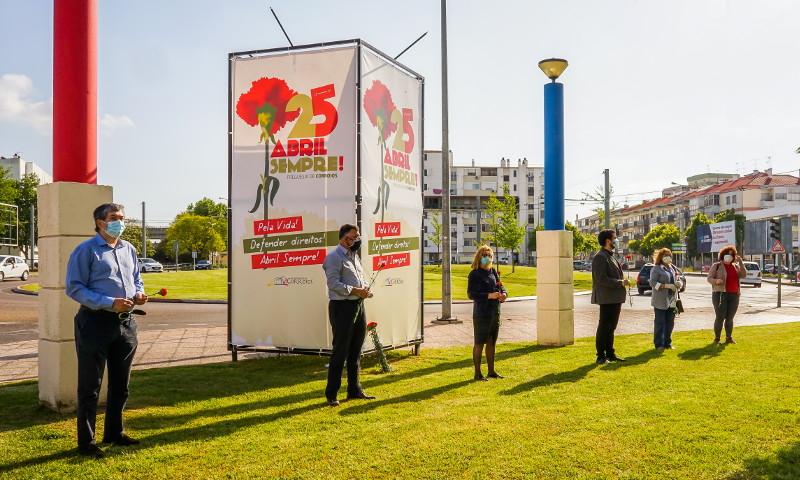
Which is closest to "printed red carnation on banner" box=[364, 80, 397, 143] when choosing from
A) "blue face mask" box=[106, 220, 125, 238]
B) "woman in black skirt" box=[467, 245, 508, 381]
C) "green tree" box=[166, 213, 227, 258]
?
"woman in black skirt" box=[467, 245, 508, 381]

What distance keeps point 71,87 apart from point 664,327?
9858 millimetres

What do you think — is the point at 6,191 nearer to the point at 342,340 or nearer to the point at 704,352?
the point at 342,340

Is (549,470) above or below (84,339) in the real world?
below

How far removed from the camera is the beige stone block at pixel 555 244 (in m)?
12.6

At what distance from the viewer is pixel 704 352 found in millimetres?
11031

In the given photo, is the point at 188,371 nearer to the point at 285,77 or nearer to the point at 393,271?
the point at 393,271

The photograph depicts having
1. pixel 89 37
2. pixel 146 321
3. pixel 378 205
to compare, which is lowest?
pixel 146 321

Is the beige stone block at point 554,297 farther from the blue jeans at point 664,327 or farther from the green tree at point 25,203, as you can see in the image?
the green tree at point 25,203

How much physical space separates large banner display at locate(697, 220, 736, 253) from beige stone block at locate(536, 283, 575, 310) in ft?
234

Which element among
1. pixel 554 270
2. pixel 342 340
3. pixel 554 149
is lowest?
pixel 342 340

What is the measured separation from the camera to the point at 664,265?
1189 cm

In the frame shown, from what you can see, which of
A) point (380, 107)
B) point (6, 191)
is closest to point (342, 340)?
point (380, 107)

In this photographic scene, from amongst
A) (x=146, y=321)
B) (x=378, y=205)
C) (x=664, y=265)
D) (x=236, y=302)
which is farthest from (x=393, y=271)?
(x=146, y=321)

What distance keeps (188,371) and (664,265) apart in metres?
8.29
